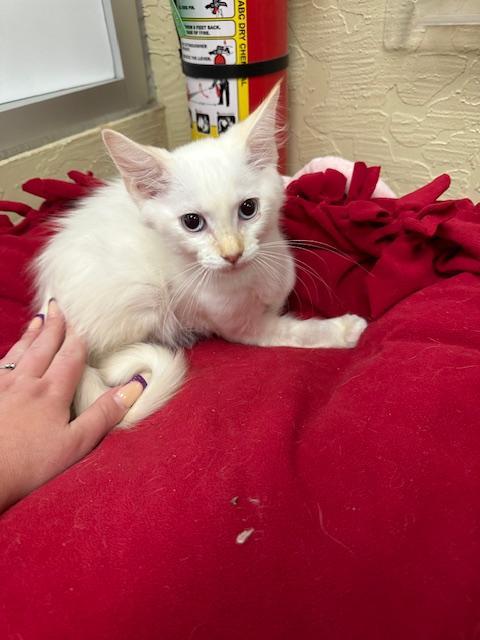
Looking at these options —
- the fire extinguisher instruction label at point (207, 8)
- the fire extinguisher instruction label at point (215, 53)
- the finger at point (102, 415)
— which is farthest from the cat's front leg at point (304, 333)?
the fire extinguisher instruction label at point (207, 8)

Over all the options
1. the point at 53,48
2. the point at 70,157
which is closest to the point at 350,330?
the point at 70,157

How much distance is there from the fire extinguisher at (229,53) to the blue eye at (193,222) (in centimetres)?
63

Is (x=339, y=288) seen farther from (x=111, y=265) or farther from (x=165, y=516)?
(x=165, y=516)

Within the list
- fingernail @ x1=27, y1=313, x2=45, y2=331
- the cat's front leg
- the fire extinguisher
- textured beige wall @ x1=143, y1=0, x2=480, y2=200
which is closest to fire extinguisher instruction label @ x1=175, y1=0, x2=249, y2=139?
the fire extinguisher

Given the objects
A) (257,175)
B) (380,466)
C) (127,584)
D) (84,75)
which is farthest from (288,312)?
(84,75)

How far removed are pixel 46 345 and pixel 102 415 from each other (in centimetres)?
20

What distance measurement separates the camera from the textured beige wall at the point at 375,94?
124cm

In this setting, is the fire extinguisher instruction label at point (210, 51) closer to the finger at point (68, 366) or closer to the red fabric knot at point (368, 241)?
the red fabric knot at point (368, 241)

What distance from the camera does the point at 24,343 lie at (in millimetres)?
837

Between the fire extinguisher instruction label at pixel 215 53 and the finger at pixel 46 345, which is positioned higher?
the fire extinguisher instruction label at pixel 215 53

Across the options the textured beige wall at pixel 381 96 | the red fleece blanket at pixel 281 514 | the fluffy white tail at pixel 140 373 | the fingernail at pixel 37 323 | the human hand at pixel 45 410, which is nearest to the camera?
the red fleece blanket at pixel 281 514

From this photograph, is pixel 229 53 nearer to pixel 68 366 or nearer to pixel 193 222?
pixel 193 222

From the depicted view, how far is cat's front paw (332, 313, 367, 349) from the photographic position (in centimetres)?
91

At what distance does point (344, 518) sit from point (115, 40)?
1.60 m
